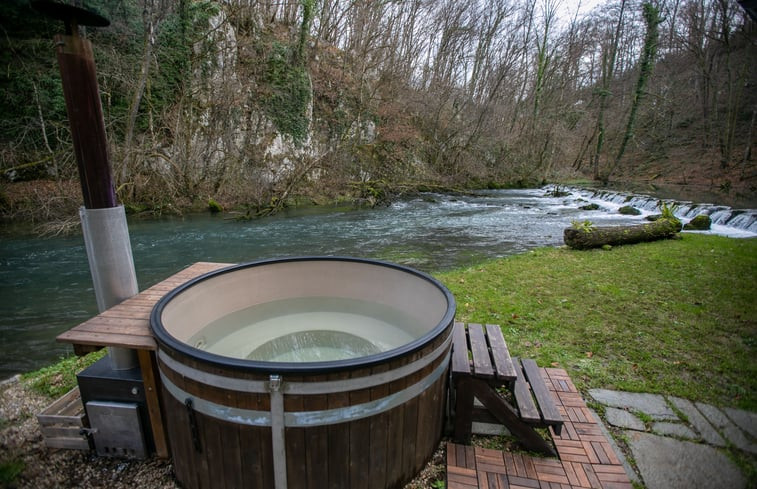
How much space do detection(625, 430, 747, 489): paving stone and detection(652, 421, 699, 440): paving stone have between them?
0.21 feet

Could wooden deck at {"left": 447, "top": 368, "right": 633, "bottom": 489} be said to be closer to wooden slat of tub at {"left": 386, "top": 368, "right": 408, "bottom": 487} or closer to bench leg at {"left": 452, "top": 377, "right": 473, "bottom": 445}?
bench leg at {"left": 452, "top": 377, "right": 473, "bottom": 445}

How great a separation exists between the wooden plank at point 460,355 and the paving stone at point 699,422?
169 cm

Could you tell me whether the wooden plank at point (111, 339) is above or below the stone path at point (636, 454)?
above

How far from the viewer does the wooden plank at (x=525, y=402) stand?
213cm

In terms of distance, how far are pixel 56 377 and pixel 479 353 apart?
3870 mm

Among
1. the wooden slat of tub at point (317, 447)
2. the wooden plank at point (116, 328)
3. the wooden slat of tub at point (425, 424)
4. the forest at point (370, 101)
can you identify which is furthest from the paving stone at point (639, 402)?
the forest at point (370, 101)

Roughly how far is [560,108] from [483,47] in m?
6.33

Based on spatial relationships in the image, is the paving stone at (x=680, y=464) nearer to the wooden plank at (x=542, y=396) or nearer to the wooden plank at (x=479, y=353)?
the wooden plank at (x=542, y=396)

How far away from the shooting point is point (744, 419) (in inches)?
98.0

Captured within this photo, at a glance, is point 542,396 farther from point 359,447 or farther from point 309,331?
point 309,331

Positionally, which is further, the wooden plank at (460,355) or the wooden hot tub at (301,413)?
the wooden plank at (460,355)

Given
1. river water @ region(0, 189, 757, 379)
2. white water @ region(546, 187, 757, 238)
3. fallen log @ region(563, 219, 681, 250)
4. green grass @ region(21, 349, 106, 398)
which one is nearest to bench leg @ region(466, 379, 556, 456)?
green grass @ region(21, 349, 106, 398)

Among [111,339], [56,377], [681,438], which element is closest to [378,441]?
[111,339]

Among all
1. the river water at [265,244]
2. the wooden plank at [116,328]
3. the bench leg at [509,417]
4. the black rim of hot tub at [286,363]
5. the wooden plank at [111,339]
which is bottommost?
the river water at [265,244]
